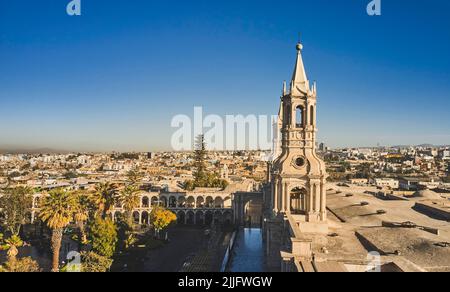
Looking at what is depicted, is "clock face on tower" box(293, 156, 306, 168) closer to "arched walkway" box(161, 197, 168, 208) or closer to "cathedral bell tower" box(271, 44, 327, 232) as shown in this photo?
"cathedral bell tower" box(271, 44, 327, 232)

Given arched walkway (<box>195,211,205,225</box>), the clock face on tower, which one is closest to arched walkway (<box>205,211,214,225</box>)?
arched walkway (<box>195,211,205,225</box>)

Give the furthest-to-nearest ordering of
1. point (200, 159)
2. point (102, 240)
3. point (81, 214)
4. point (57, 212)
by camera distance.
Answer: point (200, 159) → point (81, 214) → point (102, 240) → point (57, 212)

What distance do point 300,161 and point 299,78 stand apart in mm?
5032

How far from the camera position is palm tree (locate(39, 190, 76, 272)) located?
24516mm

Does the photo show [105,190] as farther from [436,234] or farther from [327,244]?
[436,234]

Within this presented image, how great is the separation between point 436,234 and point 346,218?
5391mm

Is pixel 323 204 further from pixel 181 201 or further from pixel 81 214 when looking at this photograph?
pixel 181 201

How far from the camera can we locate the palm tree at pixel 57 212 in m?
24.5

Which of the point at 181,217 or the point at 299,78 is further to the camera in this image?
the point at 181,217

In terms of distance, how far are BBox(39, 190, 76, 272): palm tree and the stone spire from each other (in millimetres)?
16628

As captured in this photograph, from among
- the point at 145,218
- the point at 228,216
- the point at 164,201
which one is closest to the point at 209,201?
the point at 228,216

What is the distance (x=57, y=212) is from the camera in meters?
24.8
